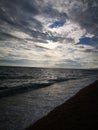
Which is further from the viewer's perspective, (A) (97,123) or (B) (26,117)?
(B) (26,117)

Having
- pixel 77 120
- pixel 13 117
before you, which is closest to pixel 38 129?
pixel 77 120

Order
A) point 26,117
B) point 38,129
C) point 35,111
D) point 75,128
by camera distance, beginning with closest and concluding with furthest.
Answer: point 75,128
point 38,129
point 26,117
point 35,111

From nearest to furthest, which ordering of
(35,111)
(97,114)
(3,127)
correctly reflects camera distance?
(97,114) < (3,127) < (35,111)

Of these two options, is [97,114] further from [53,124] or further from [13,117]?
[13,117]

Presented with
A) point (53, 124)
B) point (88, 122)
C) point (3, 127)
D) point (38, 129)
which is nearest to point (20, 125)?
point (3, 127)

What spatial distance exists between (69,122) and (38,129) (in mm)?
1235

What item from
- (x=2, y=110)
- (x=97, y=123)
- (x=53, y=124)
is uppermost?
(x=97, y=123)

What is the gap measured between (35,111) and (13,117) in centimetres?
139

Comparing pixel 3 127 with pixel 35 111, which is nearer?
pixel 3 127

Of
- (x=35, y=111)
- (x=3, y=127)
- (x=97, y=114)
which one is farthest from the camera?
(x=35, y=111)

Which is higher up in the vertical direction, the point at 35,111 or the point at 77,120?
the point at 77,120

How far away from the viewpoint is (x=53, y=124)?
4727mm

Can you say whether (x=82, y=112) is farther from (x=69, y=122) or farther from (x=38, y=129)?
(x=38, y=129)

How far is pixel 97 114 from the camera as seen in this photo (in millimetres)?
4961
